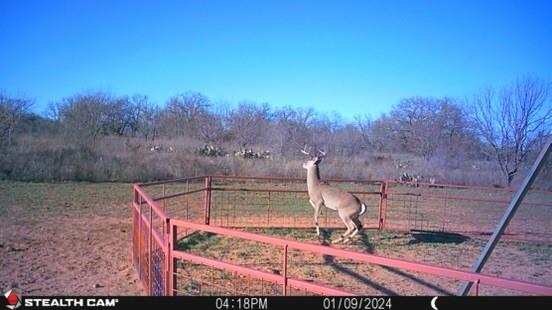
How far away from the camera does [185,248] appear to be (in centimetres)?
811

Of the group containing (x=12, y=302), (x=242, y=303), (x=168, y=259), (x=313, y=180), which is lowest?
(x=12, y=302)

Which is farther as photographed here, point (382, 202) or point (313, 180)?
point (382, 202)

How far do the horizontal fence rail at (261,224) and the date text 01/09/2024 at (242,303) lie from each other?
8.6 inches

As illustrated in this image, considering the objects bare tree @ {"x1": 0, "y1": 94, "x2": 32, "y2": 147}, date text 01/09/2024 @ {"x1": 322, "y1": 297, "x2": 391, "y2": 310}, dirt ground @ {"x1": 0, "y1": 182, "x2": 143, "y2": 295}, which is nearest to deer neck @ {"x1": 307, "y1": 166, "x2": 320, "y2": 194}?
dirt ground @ {"x1": 0, "y1": 182, "x2": 143, "y2": 295}

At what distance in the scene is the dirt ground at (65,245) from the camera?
5910 millimetres

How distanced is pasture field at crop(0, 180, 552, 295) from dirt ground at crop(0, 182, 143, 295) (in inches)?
0.6

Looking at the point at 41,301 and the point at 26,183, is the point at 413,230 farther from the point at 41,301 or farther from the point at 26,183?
the point at 26,183

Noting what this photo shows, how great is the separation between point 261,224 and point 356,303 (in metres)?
8.25

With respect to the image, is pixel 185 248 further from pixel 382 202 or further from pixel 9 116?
pixel 9 116

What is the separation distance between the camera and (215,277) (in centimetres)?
642

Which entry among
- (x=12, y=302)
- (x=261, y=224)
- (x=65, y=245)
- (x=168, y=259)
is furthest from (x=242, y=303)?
(x=261, y=224)

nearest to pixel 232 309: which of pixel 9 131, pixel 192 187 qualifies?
pixel 192 187

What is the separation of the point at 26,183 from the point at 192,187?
7189 millimetres

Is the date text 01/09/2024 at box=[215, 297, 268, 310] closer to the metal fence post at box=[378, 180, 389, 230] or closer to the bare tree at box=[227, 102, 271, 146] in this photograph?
the metal fence post at box=[378, 180, 389, 230]
